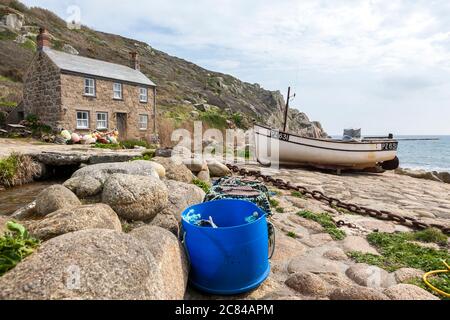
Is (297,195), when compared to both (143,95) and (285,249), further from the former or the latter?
(143,95)

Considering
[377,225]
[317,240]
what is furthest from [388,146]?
[317,240]

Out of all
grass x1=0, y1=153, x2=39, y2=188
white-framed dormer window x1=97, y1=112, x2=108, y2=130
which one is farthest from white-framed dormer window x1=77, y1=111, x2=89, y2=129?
grass x1=0, y1=153, x2=39, y2=188

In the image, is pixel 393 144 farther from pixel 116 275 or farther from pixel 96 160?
pixel 116 275

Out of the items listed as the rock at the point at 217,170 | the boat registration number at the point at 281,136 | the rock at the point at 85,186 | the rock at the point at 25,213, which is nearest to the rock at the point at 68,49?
the boat registration number at the point at 281,136

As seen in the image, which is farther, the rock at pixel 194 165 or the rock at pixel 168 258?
the rock at pixel 194 165

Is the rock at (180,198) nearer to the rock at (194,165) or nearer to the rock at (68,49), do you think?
the rock at (194,165)

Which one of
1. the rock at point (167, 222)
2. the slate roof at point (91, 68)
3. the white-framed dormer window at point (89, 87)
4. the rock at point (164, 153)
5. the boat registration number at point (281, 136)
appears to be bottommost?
the rock at point (167, 222)

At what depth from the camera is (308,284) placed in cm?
288

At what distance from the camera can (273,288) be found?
2.96 metres

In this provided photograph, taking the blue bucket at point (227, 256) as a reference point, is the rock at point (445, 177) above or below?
below

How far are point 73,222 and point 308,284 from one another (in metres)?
2.39

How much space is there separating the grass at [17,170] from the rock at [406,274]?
898cm

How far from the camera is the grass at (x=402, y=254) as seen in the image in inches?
143

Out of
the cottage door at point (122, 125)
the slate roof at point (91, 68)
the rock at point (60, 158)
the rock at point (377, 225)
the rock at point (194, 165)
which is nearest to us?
the rock at point (377, 225)
